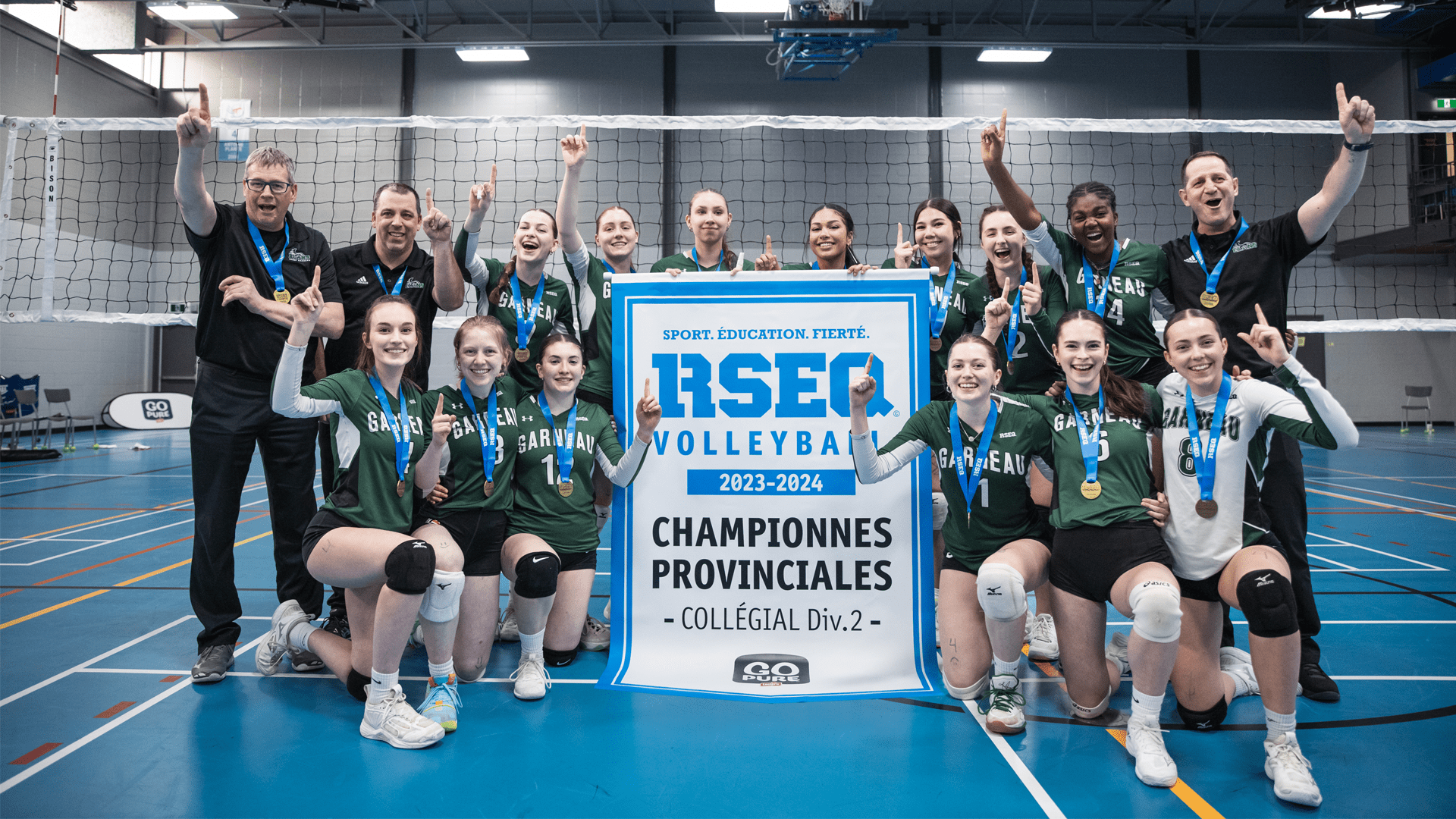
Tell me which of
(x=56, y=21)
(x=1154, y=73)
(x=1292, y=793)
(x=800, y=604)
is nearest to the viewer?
(x=1292, y=793)

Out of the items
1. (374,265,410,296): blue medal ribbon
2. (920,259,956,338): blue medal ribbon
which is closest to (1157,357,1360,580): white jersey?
(920,259,956,338): blue medal ribbon

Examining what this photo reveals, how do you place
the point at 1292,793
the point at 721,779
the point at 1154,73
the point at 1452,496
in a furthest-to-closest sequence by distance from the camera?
the point at 1154,73 < the point at 1452,496 < the point at 721,779 < the point at 1292,793

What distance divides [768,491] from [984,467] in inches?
32.9

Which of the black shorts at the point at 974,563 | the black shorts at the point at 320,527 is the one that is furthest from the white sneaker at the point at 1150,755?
the black shorts at the point at 320,527

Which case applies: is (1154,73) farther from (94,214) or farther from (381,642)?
(94,214)

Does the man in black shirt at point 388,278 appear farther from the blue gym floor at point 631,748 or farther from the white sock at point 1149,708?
the white sock at point 1149,708

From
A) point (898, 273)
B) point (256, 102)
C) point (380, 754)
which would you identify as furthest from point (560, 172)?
point (380, 754)

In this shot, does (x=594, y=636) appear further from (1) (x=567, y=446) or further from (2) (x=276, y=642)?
(2) (x=276, y=642)

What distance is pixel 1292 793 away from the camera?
7.07 feet

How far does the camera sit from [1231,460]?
261 centimetres

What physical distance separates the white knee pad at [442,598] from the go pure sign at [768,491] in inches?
26.0

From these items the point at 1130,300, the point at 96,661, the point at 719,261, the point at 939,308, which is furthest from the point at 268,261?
the point at 1130,300

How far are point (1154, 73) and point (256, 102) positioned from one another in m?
16.8

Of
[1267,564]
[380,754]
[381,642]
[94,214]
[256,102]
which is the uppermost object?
[256,102]
